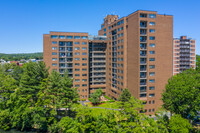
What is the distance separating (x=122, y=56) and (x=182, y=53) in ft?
200

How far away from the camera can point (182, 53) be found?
101 m

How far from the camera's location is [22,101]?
44.4 metres

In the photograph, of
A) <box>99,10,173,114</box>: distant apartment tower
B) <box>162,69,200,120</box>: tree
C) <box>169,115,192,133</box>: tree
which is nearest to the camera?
<box>169,115,192,133</box>: tree

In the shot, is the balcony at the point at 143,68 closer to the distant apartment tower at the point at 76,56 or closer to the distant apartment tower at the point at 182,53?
the distant apartment tower at the point at 76,56

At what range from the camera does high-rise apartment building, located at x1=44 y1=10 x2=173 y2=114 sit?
181ft

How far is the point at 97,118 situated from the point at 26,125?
87.1 ft

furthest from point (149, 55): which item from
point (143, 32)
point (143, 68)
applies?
point (143, 32)

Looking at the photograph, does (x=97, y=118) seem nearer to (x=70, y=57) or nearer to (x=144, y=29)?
(x=144, y=29)

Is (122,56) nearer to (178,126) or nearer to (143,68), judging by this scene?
(143,68)

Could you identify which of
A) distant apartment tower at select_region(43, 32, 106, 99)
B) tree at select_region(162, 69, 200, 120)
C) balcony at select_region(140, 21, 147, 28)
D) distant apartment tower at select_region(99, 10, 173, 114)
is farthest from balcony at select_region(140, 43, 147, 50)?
distant apartment tower at select_region(43, 32, 106, 99)

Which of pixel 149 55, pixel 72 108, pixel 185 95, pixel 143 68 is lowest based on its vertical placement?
pixel 72 108

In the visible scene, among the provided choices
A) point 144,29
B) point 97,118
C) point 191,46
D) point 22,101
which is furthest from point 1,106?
point 191,46

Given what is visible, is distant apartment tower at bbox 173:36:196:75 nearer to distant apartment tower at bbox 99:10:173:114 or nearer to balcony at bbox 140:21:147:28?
distant apartment tower at bbox 99:10:173:114

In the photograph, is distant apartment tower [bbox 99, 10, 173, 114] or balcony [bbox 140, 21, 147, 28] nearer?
distant apartment tower [bbox 99, 10, 173, 114]
